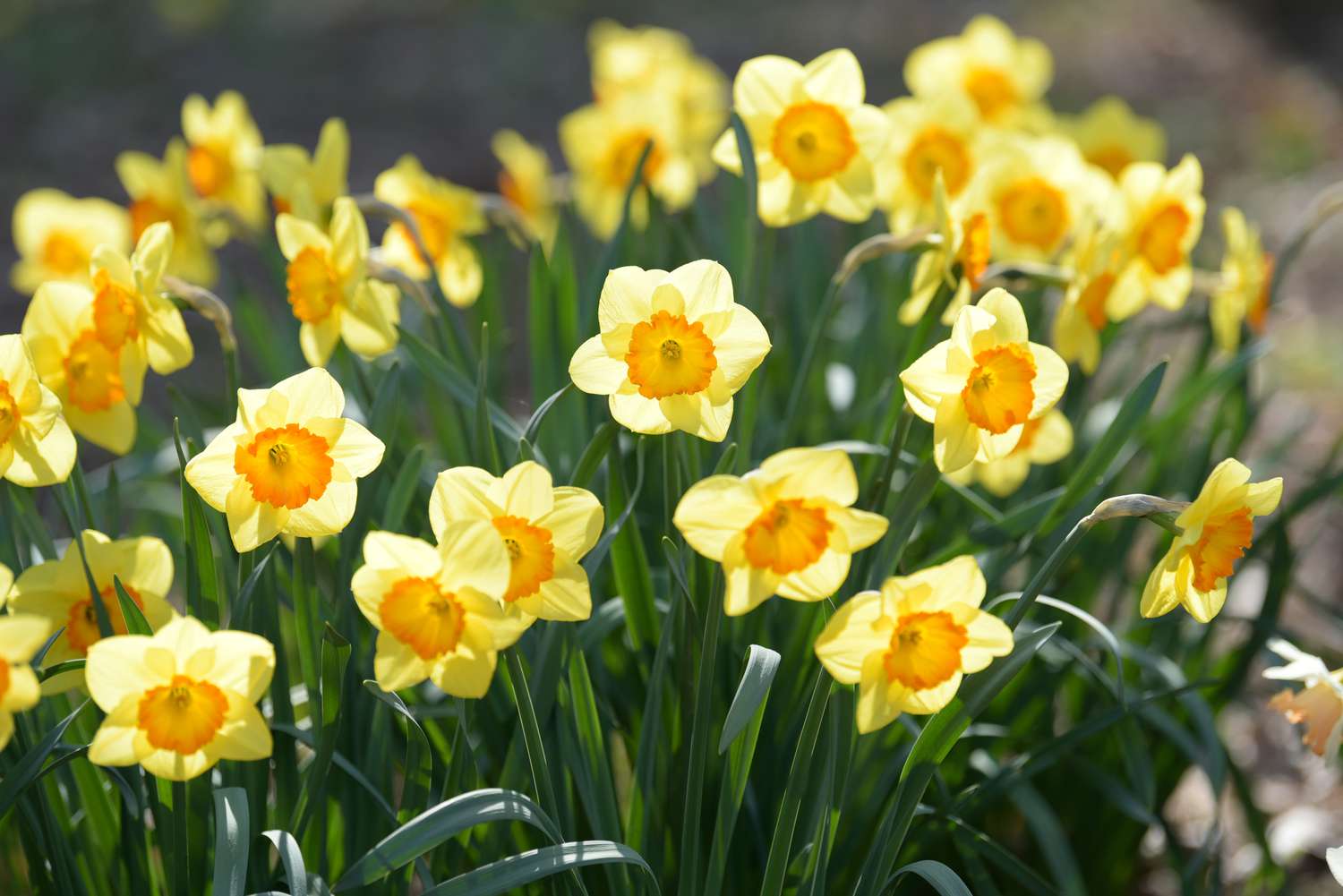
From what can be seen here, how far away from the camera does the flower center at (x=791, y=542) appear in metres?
1.03

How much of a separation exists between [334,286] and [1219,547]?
1052 mm

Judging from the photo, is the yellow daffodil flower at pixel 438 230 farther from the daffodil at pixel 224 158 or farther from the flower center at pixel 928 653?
the flower center at pixel 928 653

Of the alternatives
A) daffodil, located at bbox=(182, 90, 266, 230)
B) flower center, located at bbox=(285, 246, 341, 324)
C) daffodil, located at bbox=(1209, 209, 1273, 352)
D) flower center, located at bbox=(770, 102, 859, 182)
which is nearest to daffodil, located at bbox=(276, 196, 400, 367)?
flower center, located at bbox=(285, 246, 341, 324)

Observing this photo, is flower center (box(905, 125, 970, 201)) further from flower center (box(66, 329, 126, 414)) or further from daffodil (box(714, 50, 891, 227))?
flower center (box(66, 329, 126, 414))

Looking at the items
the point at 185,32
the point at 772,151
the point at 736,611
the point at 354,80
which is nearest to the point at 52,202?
the point at 772,151

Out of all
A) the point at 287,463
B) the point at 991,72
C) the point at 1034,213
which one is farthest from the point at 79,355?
the point at 991,72

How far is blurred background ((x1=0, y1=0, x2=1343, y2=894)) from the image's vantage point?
4.89 meters

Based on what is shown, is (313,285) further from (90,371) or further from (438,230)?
(438,230)

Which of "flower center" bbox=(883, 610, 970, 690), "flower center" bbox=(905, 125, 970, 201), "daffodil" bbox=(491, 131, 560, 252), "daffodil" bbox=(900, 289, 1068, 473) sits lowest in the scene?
"daffodil" bbox=(491, 131, 560, 252)

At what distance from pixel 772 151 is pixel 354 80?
4.51m

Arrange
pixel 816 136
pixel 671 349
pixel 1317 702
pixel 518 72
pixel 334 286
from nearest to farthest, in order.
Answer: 1. pixel 671 349
2. pixel 1317 702
3. pixel 334 286
4. pixel 816 136
5. pixel 518 72

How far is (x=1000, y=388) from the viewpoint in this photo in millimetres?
1157

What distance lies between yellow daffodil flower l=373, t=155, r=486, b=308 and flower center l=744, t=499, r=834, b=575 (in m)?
1.09

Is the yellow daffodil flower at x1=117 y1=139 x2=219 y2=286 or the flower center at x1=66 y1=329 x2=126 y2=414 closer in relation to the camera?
the flower center at x1=66 y1=329 x2=126 y2=414
